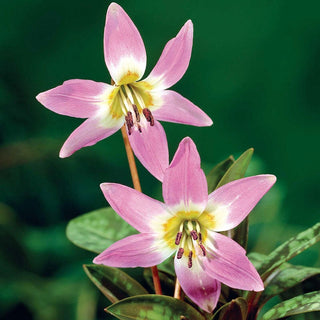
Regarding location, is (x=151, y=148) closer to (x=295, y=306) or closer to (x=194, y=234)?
(x=194, y=234)

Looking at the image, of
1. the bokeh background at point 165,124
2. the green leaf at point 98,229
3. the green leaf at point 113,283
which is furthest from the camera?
the bokeh background at point 165,124

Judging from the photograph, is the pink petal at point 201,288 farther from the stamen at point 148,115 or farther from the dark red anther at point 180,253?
the stamen at point 148,115

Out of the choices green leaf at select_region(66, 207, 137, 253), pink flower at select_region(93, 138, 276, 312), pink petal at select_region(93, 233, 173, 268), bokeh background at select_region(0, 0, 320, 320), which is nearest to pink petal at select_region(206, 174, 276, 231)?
pink flower at select_region(93, 138, 276, 312)

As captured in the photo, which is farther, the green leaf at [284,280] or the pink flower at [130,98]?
the green leaf at [284,280]

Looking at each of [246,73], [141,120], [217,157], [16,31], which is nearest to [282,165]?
[217,157]

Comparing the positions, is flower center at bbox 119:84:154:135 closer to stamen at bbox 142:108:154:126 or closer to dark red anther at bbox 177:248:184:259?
stamen at bbox 142:108:154:126

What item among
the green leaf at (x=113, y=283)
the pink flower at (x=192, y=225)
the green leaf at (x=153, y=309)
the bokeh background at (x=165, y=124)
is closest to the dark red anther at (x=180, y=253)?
the pink flower at (x=192, y=225)

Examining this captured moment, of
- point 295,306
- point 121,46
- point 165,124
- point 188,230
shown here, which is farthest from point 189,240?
point 165,124
